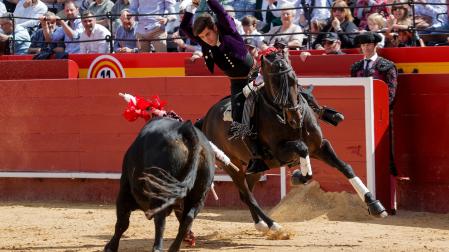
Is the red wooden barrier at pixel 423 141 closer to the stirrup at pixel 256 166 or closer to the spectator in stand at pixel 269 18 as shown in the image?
the stirrup at pixel 256 166

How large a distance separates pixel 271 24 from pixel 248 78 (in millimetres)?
4446

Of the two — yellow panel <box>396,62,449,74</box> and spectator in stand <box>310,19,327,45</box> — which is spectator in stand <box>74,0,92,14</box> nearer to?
spectator in stand <box>310,19,327,45</box>

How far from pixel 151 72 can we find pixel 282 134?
4614 millimetres

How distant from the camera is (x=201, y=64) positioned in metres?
11.7

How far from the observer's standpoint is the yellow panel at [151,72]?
12.6 metres

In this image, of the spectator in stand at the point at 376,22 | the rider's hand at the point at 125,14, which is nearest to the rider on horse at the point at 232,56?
the spectator in stand at the point at 376,22

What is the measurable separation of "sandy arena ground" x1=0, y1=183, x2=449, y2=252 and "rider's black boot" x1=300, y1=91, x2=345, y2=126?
102 cm

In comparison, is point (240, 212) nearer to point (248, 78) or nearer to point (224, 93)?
point (224, 93)

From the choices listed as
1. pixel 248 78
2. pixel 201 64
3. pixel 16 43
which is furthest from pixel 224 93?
pixel 16 43

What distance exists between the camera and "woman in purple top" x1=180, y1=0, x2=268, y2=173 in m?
8.59

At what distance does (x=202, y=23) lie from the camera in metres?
8.55

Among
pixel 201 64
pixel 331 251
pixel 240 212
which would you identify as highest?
pixel 201 64

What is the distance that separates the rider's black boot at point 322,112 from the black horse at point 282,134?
0.20m

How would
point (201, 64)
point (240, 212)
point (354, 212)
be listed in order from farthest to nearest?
point (201, 64)
point (240, 212)
point (354, 212)
